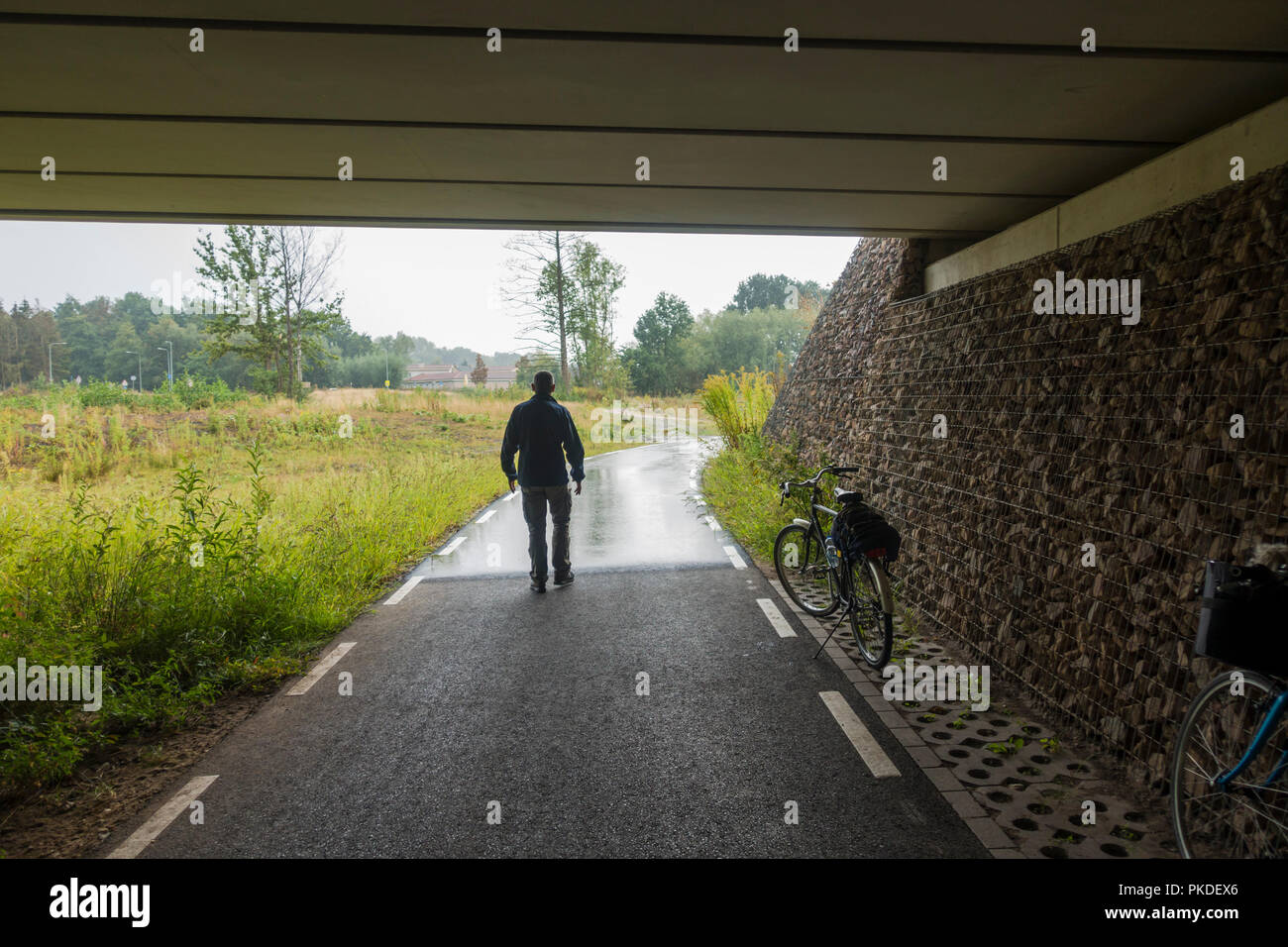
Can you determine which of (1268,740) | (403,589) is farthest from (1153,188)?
(403,589)

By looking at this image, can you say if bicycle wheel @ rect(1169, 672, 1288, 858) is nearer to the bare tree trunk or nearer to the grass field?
the grass field

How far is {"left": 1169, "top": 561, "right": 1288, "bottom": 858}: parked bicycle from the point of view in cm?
270

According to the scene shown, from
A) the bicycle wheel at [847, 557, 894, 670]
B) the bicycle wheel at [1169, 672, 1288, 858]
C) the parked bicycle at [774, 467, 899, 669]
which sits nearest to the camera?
the bicycle wheel at [1169, 672, 1288, 858]

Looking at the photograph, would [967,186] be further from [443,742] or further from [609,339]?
[609,339]

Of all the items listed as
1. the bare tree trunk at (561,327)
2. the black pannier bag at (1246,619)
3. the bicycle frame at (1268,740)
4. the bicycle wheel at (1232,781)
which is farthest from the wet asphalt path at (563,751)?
the bare tree trunk at (561,327)

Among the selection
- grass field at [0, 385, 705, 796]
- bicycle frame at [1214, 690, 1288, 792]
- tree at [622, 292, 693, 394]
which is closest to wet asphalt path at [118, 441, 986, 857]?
→ grass field at [0, 385, 705, 796]

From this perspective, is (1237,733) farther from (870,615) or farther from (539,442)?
(539,442)

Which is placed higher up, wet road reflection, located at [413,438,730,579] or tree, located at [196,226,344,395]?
tree, located at [196,226,344,395]

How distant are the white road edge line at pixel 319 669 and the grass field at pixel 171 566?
166mm

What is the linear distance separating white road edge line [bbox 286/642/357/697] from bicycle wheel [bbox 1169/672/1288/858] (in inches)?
200

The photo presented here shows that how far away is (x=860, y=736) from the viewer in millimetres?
4465

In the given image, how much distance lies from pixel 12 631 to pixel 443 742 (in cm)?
315

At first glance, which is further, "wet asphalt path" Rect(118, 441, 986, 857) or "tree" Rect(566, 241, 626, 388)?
"tree" Rect(566, 241, 626, 388)

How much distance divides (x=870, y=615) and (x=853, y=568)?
17.1 inches
